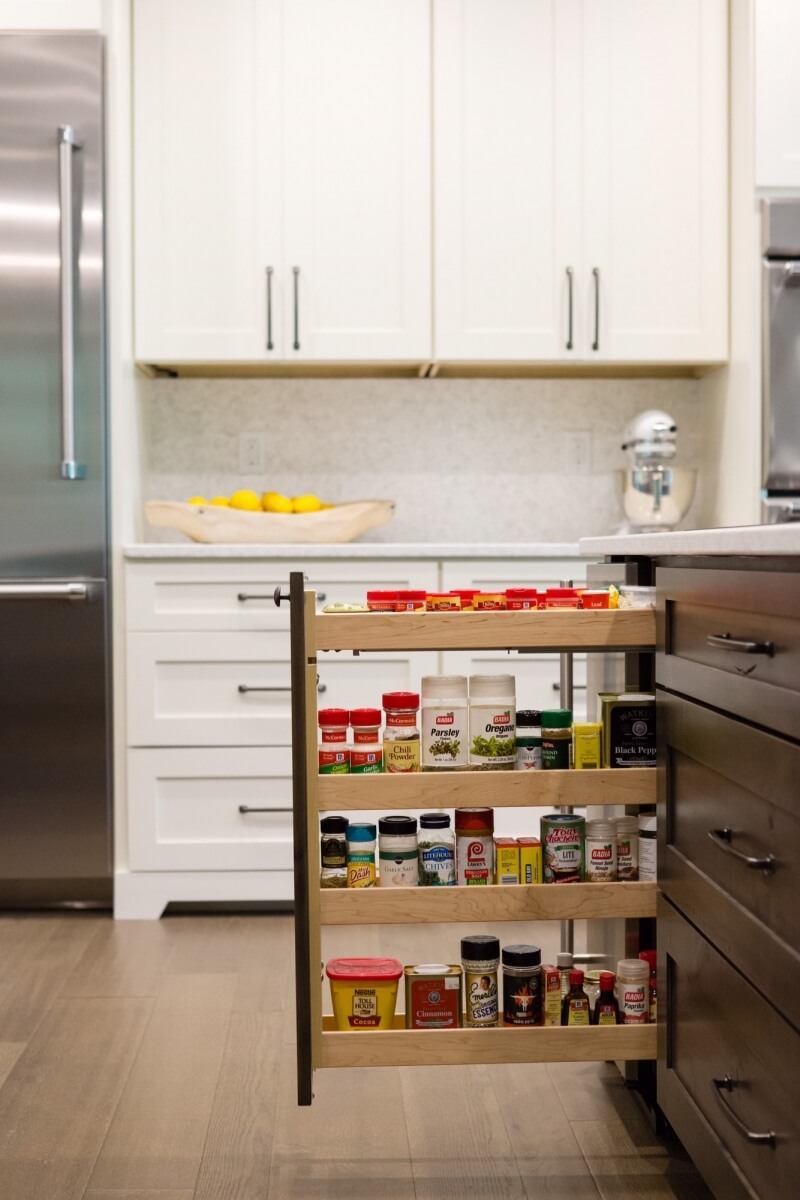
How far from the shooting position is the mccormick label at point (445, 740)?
1.73 metres

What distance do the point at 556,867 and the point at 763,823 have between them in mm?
504

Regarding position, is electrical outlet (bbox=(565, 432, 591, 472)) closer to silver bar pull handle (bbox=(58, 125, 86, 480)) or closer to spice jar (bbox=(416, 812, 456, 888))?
silver bar pull handle (bbox=(58, 125, 86, 480))

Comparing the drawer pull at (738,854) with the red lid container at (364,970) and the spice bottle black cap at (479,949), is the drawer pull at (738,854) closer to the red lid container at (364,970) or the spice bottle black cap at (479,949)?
the spice bottle black cap at (479,949)

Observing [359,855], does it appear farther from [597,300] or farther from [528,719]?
[597,300]

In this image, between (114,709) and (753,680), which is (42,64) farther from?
(753,680)

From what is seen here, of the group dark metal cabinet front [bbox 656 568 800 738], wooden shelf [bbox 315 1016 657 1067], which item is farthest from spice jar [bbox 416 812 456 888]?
dark metal cabinet front [bbox 656 568 800 738]

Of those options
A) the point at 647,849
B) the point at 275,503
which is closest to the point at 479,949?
the point at 647,849

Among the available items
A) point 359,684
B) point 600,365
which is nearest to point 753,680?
point 359,684

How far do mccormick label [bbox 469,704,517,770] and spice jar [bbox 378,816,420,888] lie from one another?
0.13 meters

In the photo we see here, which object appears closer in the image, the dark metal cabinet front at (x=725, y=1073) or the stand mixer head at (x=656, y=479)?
the dark metal cabinet front at (x=725, y=1073)

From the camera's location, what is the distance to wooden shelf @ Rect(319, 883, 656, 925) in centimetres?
168

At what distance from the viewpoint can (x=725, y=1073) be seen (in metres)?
1.40

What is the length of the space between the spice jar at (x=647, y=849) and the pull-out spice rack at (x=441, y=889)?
0.03 metres

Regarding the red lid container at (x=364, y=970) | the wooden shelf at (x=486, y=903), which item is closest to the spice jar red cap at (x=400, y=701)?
the wooden shelf at (x=486, y=903)
